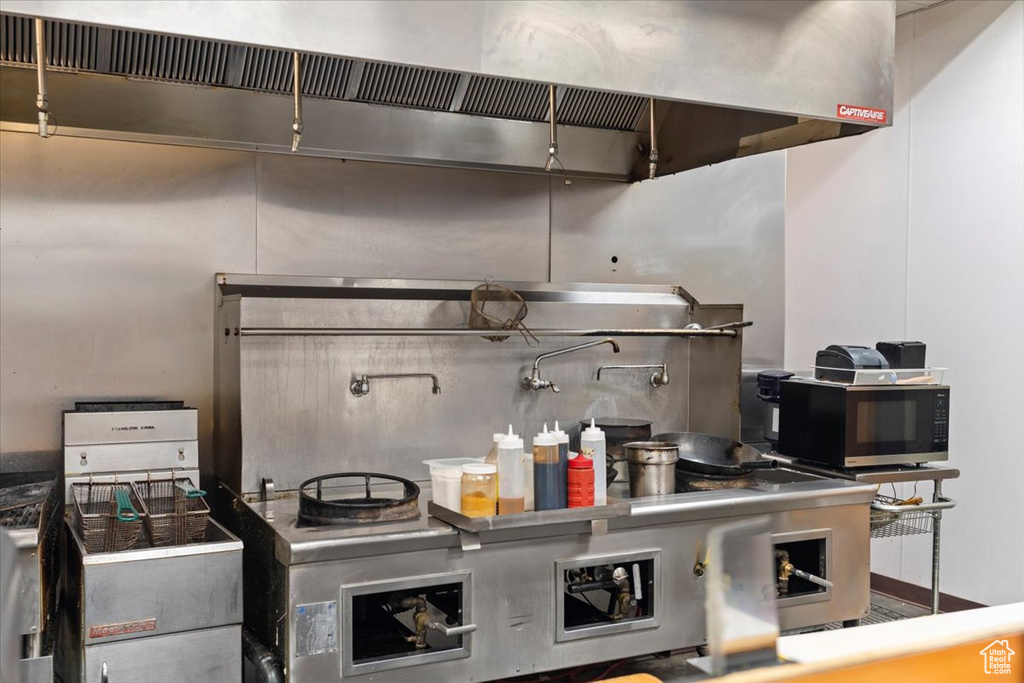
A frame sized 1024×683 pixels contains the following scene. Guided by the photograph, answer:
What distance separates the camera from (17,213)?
2.86m

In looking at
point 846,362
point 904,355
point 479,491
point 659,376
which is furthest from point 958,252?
point 479,491

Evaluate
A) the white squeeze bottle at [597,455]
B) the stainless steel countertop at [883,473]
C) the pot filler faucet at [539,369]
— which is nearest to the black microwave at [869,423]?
the stainless steel countertop at [883,473]

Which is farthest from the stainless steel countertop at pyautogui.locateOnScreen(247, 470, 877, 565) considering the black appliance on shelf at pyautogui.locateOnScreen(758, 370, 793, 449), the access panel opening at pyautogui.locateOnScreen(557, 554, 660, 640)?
the black appliance on shelf at pyautogui.locateOnScreen(758, 370, 793, 449)

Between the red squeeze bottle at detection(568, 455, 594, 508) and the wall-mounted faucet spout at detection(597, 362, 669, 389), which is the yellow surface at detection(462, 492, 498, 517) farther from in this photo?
the wall-mounted faucet spout at detection(597, 362, 669, 389)

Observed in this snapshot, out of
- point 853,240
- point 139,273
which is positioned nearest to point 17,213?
point 139,273

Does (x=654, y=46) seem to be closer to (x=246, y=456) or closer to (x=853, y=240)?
(x=246, y=456)

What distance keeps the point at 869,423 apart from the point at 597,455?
1.20 meters

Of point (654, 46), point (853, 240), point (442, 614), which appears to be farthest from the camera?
point (853, 240)

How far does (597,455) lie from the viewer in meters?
2.49

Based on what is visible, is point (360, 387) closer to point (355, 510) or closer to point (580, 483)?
point (355, 510)

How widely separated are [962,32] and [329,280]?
330cm

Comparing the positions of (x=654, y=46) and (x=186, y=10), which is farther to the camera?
(x=654, y=46)

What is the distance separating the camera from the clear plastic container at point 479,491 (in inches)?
91.4

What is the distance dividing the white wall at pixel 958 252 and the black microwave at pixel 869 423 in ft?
3.66
